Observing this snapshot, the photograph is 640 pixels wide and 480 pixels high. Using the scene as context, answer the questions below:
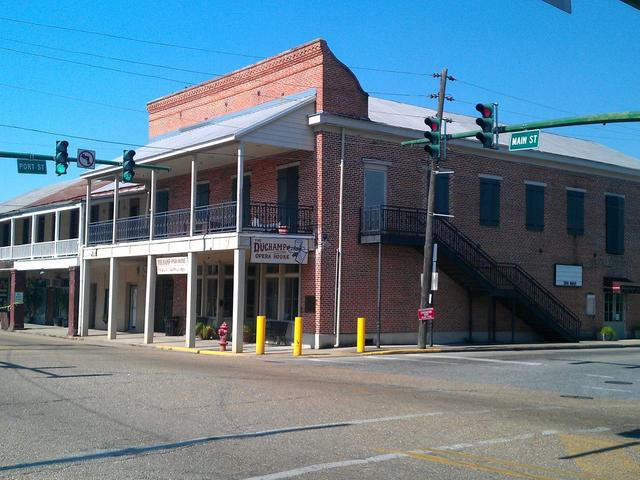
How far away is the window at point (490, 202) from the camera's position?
3163 cm

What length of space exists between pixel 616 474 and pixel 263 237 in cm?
1834

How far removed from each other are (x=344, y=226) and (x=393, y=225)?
207 centimetres

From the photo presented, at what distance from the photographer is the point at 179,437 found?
9664 millimetres

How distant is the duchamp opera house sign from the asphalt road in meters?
6.56

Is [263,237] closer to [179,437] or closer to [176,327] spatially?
[176,327]

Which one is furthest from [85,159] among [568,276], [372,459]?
[568,276]

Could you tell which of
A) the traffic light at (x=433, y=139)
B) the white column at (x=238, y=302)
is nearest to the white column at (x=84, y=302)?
the white column at (x=238, y=302)

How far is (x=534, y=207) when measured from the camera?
3356 centimetres

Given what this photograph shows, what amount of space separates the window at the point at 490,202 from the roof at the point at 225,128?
8.67 meters

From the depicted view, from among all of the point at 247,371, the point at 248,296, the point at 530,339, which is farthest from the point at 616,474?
the point at 530,339

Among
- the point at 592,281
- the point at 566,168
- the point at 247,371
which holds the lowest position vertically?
the point at 247,371

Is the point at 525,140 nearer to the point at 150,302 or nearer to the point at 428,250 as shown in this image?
the point at 428,250

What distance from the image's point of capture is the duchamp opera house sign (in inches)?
1009

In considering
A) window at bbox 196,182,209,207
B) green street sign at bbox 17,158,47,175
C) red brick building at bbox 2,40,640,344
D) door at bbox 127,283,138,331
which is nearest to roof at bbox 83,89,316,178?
red brick building at bbox 2,40,640,344
